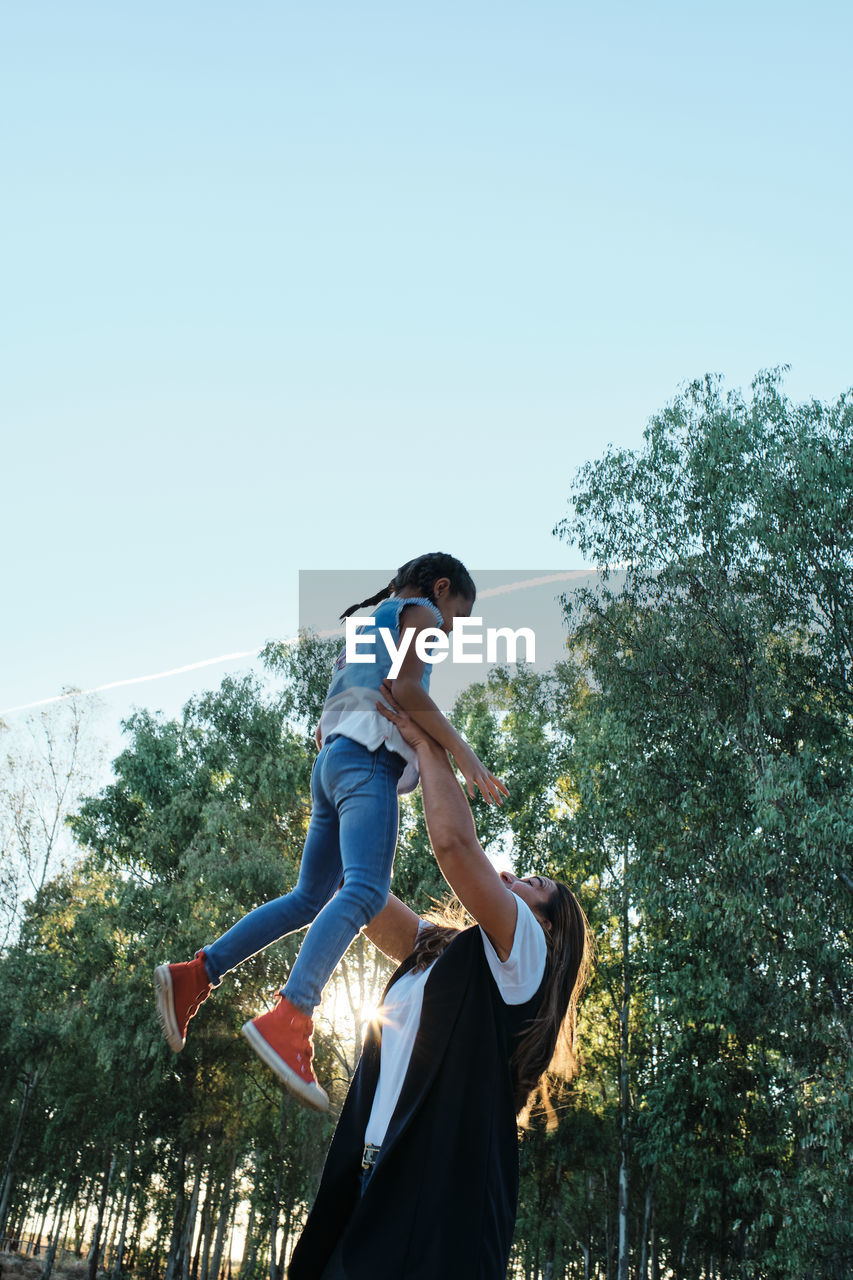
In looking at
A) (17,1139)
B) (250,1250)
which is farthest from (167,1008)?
(250,1250)

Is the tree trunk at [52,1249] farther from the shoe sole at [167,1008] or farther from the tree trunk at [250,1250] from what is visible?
the shoe sole at [167,1008]

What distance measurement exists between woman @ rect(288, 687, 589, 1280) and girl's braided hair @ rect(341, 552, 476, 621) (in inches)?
16.6

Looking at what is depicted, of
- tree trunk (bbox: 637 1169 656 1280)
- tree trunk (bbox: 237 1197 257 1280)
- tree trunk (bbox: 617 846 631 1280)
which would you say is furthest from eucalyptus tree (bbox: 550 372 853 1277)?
tree trunk (bbox: 237 1197 257 1280)

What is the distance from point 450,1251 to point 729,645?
1465 cm

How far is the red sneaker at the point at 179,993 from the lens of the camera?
203cm

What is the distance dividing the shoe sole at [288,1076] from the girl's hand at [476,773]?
66 centimetres

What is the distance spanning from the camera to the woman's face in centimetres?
221

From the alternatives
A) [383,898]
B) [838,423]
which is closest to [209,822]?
[838,423]

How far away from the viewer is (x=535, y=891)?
223 cm

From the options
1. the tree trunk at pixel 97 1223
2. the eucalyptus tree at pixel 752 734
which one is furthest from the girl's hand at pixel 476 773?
the tree trunk at pixel 97 1223

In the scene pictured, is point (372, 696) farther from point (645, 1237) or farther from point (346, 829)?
point (645, 1237)

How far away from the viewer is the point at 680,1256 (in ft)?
85.8

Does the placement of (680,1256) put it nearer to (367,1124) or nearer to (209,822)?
(209,822)

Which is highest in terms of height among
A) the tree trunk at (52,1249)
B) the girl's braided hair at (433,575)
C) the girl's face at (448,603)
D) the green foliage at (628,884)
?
the green foliage at (628,884)
